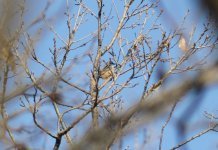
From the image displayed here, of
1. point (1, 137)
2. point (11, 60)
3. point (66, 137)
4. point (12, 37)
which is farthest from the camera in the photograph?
point (66, 137)

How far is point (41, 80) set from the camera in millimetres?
3135

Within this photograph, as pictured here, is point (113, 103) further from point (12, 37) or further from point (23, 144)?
point (12, 37)

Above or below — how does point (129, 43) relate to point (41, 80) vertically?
above

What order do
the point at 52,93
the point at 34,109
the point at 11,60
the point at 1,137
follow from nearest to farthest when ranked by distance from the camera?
the point at 1,137 → the point at 11,60 → the point at 52,93 → the point at 34,109

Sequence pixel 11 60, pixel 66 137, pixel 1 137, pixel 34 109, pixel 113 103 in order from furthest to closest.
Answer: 1. pixel 113 103
2. pixel 66 137
3. pixel 34 109
4. pixel 11 60
5. pixel 1 137

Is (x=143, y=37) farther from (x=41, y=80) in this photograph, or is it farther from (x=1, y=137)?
(x=1, y=137)

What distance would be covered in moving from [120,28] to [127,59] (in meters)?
0.47

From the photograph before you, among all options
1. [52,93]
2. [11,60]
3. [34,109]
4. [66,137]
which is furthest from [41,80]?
[66,137]

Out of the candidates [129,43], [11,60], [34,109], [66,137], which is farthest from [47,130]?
[129,43]

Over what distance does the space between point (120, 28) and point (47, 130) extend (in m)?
2.02

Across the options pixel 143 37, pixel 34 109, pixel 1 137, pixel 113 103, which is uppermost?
pixel 143 37

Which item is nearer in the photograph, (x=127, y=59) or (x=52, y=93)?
(x=52, y=93)

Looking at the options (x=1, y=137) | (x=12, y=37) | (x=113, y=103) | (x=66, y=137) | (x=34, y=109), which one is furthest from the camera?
(x=113, y=103)

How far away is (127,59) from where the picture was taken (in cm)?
554
